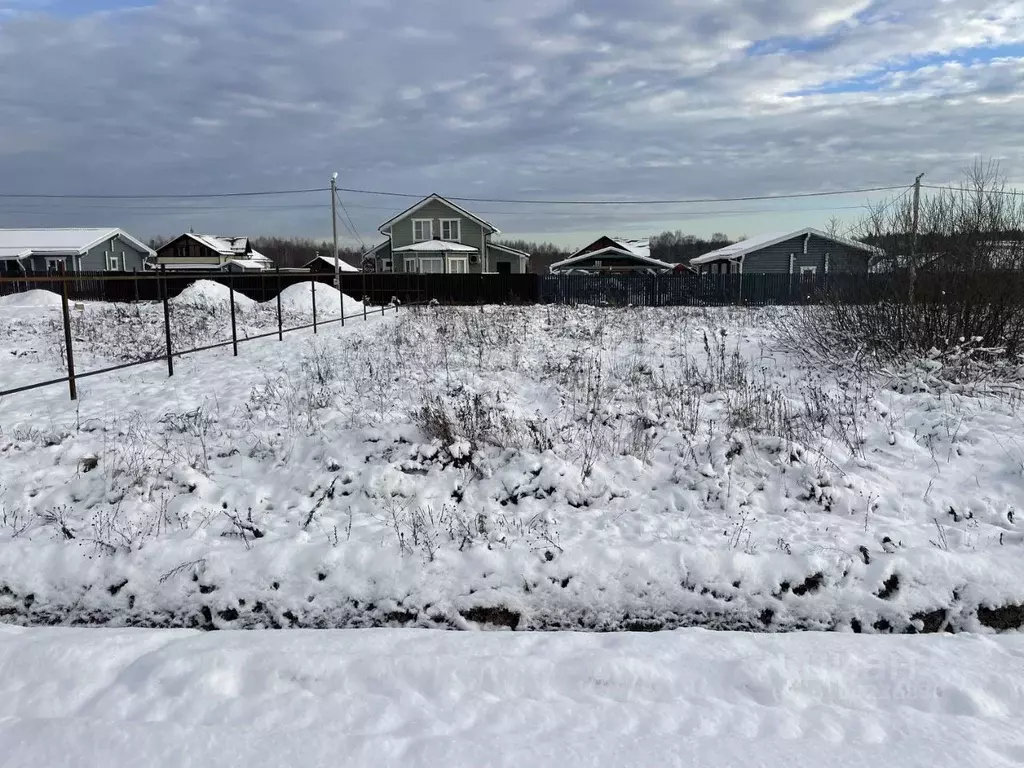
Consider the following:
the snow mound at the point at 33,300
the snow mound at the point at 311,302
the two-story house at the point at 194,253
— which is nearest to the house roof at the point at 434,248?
the snow mound at the point at 311,302

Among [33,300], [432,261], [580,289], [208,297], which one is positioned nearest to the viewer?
[208,297]

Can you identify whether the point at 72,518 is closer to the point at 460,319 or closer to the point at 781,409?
the point at 781,409

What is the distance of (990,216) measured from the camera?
916 centimetres

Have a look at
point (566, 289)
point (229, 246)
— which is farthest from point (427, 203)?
point (229, 246)

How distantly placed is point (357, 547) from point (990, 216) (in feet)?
32.2

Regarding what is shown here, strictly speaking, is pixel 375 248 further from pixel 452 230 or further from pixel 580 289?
pixel 580 289

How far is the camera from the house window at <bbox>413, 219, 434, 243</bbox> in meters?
46.0

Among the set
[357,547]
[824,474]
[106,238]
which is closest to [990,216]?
[824,474]

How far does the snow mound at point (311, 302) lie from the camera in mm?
23564

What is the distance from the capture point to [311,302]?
24.3 metres

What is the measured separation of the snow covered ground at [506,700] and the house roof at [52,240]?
179 ft

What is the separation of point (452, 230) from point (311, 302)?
23.8 meters

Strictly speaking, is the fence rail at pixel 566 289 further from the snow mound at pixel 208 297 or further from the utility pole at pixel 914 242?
the utility pole at pixel 914 242

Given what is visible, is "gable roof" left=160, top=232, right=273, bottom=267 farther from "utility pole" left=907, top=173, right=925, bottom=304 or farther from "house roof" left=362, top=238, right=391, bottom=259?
"utility pole" left=907, top=173, right=925, bottom=304
